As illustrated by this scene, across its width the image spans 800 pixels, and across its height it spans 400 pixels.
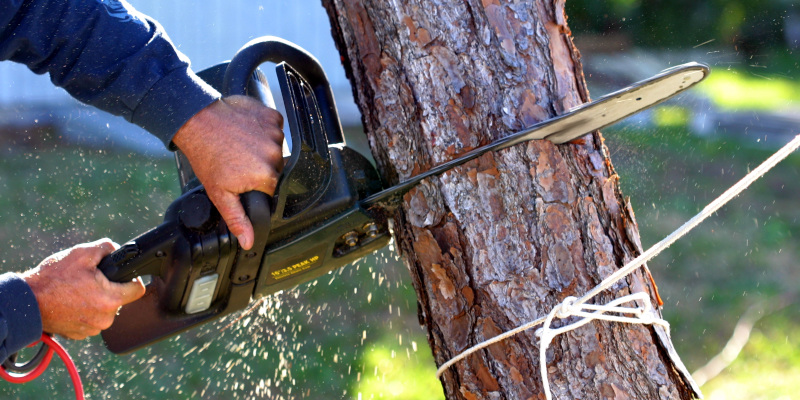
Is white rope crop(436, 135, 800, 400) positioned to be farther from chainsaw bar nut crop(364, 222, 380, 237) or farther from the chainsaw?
chainsaw bar nut crop(364, 222, 380, 237)

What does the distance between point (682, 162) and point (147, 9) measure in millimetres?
3612

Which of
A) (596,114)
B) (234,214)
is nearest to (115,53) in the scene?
(234,214)

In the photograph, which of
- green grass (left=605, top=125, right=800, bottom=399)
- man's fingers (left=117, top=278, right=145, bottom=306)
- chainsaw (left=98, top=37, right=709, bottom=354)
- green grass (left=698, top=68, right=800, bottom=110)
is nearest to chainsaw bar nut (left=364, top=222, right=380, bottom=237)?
chainsaw (left=98, top=37, right=709, bottom=354)

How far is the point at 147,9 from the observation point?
376 centimetres

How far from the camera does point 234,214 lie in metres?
1.30

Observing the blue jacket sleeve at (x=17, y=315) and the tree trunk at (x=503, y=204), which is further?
the blue jacket sleeve at (x=17, y=315)

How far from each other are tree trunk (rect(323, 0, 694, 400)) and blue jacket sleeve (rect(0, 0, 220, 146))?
376 millimetres

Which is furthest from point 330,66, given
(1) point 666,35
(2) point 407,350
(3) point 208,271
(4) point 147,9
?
(3) point 208,271

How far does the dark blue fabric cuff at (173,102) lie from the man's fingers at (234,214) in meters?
0.15

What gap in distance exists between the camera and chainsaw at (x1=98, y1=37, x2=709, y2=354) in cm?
125

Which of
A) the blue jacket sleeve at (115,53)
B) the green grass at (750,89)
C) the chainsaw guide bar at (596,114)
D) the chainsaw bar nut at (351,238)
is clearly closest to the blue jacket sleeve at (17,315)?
the blue jacket sleeve at (115,53)

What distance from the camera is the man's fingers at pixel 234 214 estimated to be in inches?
51.2

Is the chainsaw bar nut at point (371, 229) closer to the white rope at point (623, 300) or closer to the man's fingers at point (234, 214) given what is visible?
the man's fingers at point (234, 214)

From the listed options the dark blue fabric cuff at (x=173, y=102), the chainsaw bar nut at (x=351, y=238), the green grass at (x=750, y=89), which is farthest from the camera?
the green grass at (x=750, y=89)
